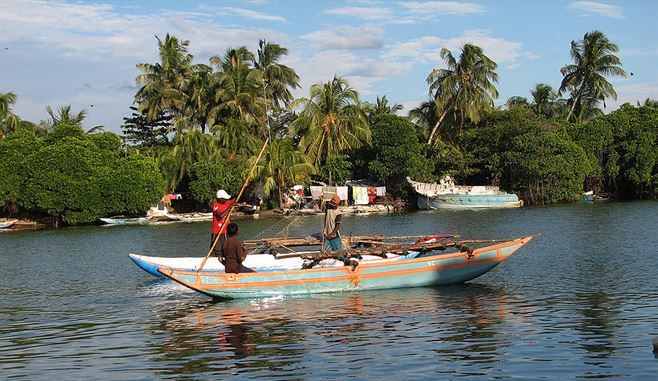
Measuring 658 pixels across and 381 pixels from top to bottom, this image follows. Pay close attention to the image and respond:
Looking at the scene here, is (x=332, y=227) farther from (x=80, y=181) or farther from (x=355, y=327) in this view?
(x=80, y=181)

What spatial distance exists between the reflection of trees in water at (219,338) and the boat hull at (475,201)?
1631 inches

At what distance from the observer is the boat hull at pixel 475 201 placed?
186ft

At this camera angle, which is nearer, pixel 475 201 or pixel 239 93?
pixel 475 201

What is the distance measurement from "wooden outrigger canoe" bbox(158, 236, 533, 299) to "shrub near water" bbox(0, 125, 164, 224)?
35863mm

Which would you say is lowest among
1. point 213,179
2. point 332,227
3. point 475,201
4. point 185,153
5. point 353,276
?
point 353,276

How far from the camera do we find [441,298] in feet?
54.1

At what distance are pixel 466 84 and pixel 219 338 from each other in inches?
2015

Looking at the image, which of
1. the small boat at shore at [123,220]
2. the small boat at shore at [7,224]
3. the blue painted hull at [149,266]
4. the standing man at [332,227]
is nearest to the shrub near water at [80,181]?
the small boat at shore at [123,220]

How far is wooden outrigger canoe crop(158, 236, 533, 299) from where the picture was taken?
16.6m

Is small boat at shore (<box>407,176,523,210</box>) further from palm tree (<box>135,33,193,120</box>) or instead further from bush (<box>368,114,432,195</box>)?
palm tree (<box>135,33,193,120</box>)

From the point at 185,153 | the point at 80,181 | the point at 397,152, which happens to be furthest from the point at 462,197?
the point at 80,181

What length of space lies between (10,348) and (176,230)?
29.9m

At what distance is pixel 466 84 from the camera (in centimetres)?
6150

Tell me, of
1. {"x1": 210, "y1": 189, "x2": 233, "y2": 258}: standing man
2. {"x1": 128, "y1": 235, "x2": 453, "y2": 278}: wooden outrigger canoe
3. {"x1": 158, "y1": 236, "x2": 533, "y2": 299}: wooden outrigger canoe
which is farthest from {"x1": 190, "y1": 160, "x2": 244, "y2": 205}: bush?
{"x1": 158, "y1": 236, "x2": 533, "y2": 299}: wooden outrigger canoe
